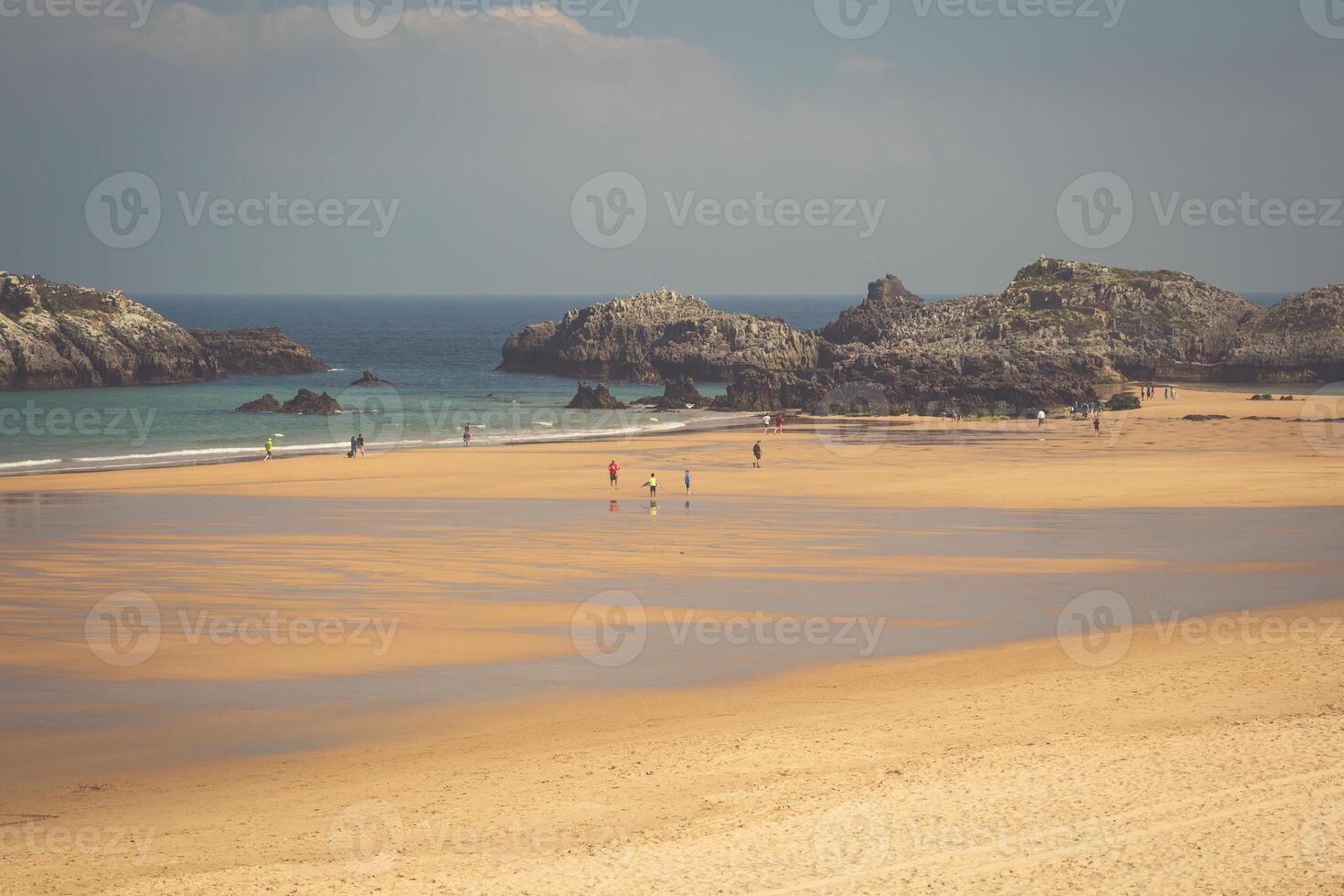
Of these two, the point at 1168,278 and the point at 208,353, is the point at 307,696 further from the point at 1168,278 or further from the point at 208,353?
the point at 1168,278

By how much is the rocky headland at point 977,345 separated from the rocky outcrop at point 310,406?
21638mm

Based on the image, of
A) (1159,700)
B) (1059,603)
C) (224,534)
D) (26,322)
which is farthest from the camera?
(26,322)

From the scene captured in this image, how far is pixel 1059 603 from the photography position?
18.8m

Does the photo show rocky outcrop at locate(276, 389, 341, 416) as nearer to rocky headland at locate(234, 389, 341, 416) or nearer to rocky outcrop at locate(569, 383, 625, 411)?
rocky headland at locate(234, 389, 341, 416)

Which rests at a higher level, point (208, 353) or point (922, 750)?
point (208, 353)

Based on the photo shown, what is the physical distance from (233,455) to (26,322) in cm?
4135

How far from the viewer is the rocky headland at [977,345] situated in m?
65.8

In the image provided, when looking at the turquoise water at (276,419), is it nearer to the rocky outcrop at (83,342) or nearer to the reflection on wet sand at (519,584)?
the rocky outcrop at (83,342)

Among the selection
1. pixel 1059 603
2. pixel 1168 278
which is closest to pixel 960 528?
pixel 1059 603

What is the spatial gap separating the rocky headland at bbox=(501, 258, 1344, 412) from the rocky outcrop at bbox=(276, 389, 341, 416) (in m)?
21.6

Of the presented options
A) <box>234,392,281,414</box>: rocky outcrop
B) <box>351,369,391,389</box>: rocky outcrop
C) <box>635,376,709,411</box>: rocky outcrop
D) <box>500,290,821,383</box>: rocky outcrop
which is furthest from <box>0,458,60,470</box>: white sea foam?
<box>500,290,821,383</box>: rocky outcrop

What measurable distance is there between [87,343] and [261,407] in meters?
23.4

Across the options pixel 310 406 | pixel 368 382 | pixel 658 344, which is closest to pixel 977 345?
pixel 658 344

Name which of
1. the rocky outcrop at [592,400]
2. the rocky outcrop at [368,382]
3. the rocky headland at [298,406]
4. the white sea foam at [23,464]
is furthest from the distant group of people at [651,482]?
the rocky outcrop at [368,382]
